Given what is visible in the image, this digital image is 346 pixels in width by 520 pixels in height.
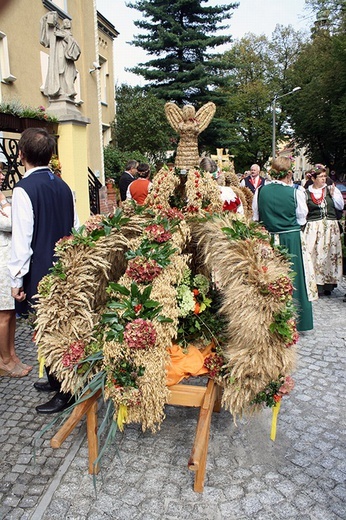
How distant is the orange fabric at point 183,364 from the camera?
8.73 feet

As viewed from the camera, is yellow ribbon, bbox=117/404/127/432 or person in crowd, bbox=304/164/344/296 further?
person in crowd, bbox=304/164/344/296

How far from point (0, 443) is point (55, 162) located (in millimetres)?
5289

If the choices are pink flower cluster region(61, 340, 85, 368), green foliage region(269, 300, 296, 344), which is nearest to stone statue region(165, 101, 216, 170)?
green foliage region(269, 300, 296, 344)

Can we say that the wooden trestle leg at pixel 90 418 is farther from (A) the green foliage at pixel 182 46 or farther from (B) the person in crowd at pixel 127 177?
(A) the green foliage at pixel 182 46

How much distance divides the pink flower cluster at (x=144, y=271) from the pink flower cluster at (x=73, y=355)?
49 cm

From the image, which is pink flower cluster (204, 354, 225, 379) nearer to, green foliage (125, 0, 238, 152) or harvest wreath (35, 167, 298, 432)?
harvest wreath (35, 167, 298, 432)

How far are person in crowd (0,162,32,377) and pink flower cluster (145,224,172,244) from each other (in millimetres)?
1452

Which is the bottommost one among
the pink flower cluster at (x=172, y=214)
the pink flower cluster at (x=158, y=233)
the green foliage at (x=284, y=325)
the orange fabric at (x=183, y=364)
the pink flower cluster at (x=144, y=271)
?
the orange fabric at (x=183, y=364)

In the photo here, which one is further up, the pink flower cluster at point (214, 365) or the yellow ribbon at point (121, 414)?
the pink flower cluster at point (214, 365)

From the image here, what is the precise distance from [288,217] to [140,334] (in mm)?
3074

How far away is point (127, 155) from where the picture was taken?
18.8 meters

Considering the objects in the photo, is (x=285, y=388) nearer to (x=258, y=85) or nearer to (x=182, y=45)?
(x=182, y=45)

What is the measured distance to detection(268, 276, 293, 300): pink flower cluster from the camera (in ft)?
7.93

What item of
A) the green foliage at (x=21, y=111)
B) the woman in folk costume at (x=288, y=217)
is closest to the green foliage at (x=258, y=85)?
the green foliage at (x=21, y=111)
